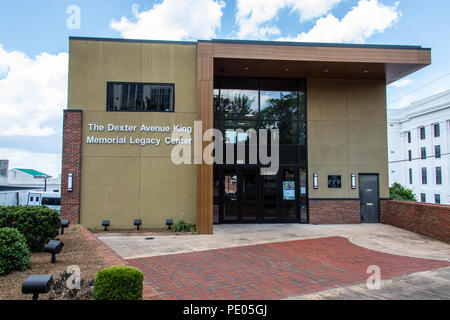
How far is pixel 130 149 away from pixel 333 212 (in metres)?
9.67

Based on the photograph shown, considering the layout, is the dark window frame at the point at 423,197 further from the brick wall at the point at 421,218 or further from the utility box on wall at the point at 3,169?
the utility box on wall at the point at 3,169

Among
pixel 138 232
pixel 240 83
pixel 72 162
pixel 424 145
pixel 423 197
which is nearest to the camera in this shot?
pixel 138 232

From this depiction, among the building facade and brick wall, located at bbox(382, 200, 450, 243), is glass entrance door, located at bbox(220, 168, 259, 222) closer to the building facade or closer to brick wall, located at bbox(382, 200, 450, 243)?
the building facade

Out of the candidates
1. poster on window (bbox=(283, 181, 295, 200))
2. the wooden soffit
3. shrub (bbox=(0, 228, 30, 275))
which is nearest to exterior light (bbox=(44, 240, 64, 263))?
shrub (bbox=(0, 228, 30, 275))

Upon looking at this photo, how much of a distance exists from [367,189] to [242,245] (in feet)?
27.2

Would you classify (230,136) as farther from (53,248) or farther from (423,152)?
(423,152)

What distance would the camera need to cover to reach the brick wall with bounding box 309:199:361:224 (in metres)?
15.3

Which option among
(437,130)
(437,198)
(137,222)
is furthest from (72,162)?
(437,198)

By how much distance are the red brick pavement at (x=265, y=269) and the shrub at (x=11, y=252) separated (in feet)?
7.81

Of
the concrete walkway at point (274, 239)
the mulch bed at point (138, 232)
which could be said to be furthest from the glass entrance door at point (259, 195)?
the mulch bed at point (138, 232)

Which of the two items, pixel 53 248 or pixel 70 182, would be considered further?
pixel 70 182

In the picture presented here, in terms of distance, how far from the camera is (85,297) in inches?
199

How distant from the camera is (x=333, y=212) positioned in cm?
1535
